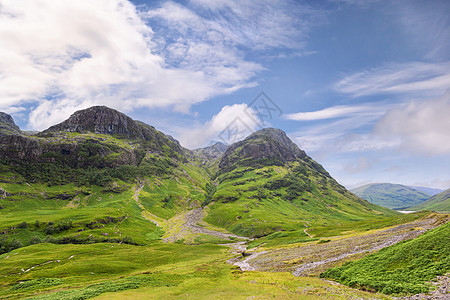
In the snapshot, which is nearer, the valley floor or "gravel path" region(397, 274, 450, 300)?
"gravel path" region(397, 274, 450, 300)

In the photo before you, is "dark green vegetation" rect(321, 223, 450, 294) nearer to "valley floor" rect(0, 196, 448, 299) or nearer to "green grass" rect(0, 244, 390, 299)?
"valley floor" rect(0, 196, 448, 299)

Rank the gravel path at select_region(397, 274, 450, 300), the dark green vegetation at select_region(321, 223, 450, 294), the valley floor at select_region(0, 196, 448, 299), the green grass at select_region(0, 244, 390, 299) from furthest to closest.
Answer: the valley floor at select_region(0, 196, 448, 299) → the green grass at select_region(0, 244, 390, 299) → the dark green vegetation at select_region(321, 223, 450, 294) → the gravel path at select_region(397, 274, 450, 300)

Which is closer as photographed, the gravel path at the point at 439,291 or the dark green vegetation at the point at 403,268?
the gravel path at the point at 439,291

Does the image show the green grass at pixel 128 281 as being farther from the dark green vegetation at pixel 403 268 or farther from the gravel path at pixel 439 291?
the gravel path at pixel 439 291

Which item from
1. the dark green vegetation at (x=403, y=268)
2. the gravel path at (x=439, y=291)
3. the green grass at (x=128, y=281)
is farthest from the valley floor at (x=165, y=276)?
the gravel path at (x=439, y=291)

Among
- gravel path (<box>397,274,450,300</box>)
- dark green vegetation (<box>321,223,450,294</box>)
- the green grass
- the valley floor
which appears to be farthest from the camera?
the valley floor

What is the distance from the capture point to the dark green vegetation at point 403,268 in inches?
1332

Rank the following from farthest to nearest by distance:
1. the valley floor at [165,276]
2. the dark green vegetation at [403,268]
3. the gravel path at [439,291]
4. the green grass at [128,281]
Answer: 1. the valley floor at [165,276]
2. the green grass at [128,281]
3. the dark green vegetation at [403,268]
4. the gravel path at [439,291]

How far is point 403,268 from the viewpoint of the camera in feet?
126

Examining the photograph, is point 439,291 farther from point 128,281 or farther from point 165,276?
point 128,281

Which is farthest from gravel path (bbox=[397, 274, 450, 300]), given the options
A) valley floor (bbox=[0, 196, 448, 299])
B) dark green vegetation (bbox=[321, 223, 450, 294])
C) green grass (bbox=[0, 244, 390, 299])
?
green grass (bbox=[0, 244, 390, 299])

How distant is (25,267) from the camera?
72.8 meters

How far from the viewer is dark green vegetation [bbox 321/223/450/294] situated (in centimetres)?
3383

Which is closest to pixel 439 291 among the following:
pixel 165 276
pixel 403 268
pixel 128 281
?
pixel 403 268
